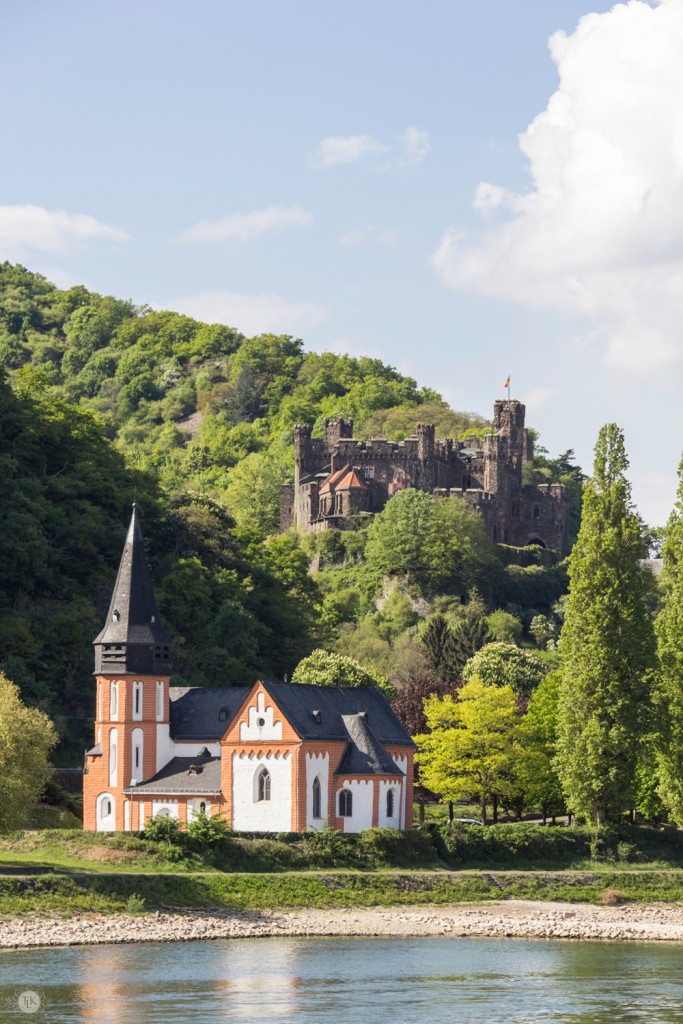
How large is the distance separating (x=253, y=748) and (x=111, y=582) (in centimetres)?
3036

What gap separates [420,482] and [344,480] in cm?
608

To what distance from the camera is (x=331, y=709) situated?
8088cm

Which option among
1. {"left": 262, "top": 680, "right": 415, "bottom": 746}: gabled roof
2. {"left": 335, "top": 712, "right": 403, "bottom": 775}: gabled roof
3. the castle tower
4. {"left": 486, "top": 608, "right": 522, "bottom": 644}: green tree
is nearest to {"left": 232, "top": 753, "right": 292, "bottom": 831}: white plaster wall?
{"left": 262, "top": 680, "right": 415, "bottom": 746}: gabled roof

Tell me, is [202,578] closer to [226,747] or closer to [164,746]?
[164,746]

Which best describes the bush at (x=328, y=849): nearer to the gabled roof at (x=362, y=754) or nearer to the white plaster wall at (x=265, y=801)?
the white plaster wall at (x=265, y=801)

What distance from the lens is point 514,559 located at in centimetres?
15638

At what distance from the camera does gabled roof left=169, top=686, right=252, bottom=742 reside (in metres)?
81.8

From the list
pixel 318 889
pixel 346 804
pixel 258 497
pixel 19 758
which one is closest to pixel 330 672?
pixel 346 804

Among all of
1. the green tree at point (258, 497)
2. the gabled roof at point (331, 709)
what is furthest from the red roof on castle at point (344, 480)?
the gabled roof at point (331, 709)

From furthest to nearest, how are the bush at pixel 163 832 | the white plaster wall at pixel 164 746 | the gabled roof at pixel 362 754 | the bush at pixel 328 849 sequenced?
1. the white plaster wall at pixel 164 746
2. the gabled roof at pixel 362 754
3. the bush at pixel 328 849
4. the bush at pixel 163 832

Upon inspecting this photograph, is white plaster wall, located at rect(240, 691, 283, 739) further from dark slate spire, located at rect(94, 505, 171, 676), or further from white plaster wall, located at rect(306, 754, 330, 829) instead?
dark slate spire, located at rect(94, 505, 171, 676)

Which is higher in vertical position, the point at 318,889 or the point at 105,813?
the point at 105,813

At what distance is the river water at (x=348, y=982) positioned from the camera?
51.0m

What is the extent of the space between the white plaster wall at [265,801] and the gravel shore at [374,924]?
10.1m
